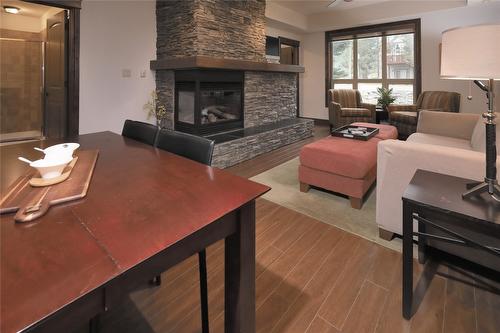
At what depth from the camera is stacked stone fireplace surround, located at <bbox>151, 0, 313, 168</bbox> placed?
3617mm

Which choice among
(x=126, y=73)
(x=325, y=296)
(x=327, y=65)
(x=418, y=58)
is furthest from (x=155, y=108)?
(x=418, y=58)

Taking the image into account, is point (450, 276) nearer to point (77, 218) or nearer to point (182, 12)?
point (77, 218)

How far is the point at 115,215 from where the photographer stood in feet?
2.52

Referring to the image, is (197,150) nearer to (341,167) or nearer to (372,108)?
(341,167)

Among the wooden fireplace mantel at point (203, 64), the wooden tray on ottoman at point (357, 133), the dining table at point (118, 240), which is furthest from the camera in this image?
the wooden fireplace mantel at point (203, 64)

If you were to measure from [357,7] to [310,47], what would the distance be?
141 cm

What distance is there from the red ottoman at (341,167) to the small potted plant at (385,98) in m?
3.51

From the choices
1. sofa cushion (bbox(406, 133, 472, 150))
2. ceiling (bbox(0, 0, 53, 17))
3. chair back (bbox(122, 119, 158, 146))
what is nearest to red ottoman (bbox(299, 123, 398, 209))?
sofa cushion (bbox(406, 133, 472, 150))

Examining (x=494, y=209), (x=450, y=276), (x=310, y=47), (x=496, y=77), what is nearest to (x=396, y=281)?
(x=450, y=276)

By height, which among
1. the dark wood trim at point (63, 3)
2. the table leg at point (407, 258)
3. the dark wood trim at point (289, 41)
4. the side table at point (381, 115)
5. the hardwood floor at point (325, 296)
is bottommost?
the hardwood floor at point (325, 296)

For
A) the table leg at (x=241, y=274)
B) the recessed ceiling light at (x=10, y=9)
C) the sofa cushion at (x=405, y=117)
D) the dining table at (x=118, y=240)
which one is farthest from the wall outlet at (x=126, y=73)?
the sofa cushion at (x=405, y=117)

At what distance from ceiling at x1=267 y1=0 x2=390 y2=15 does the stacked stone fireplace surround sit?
112cm

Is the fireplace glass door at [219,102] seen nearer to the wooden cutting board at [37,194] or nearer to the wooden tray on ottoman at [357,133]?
the wooden tray on ottoman at [357,133]

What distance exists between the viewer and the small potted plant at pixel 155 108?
4023 mm
